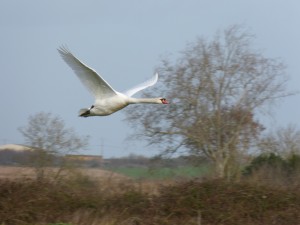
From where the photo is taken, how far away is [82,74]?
13.5 m

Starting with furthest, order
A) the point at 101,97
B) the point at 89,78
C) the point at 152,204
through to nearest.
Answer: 1. the point at 152,204
2. the point at 101,97
3. the point at 89,78

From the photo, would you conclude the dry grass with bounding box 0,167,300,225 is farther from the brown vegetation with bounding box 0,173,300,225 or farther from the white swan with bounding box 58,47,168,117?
the white swan with bounding box 58,47,168,117

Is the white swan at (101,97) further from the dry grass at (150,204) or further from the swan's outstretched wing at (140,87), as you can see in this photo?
the dry grass at (150,204)

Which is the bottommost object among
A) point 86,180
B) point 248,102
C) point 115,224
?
point 115,224

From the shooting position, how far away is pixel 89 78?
13.6m

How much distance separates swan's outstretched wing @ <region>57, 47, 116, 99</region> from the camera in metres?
12.9

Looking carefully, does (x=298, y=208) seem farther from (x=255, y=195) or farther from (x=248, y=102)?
(x=248, y=102)

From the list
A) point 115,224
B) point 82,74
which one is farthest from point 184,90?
point 82,74

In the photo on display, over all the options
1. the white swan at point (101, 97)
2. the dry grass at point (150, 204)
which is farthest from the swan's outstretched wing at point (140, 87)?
the dry grass at point (150, 204)

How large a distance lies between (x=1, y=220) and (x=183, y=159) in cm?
1440

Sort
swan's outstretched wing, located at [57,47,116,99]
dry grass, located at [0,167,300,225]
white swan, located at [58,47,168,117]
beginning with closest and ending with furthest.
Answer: swan's outstretched wing, located at [57,47,116,99], white swan, located at [58,47,168,117], dry grass, located at [0,167,300,225]

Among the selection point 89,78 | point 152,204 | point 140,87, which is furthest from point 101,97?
point 152,204

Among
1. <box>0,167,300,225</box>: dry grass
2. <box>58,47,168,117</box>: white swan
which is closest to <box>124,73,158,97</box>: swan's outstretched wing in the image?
<box>58,47,168,117</box>: white swan

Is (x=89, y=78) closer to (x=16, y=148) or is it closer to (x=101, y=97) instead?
(x=101, y=97)
